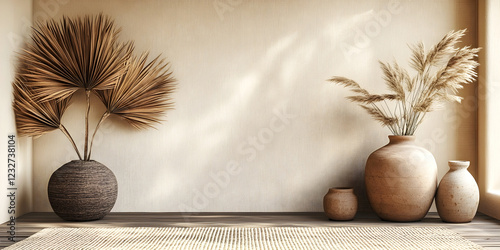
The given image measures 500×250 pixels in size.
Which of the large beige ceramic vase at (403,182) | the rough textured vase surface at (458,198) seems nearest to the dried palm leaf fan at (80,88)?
the large beige ceramic vase at (403,182)

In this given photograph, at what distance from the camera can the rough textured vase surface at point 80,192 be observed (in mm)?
3916

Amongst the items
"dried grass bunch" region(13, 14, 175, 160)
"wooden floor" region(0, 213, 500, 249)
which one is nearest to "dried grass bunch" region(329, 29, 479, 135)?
"wooden floor" region(0, 213, 500, 249)

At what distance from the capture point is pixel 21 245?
10.1 feet

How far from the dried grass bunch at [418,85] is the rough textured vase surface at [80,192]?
1925mm

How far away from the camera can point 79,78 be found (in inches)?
162

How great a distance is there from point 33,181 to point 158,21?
1.69 metres

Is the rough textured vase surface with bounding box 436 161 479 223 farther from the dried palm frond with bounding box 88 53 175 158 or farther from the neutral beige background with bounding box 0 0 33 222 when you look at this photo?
the neutral beige background with bounding box 0 0 33 222

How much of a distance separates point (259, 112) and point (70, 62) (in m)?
1.54

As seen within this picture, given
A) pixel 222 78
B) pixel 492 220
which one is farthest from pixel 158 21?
pixel 492 220

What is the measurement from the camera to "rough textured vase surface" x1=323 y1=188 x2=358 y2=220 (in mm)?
3971

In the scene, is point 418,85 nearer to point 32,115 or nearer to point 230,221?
point 230,221

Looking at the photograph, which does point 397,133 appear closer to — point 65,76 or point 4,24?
point 65,76

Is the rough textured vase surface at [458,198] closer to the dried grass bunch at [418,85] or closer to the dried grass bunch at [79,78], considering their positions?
the dried grass bunch at [418,85]

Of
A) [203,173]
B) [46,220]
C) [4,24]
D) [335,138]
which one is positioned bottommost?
[46,220]
